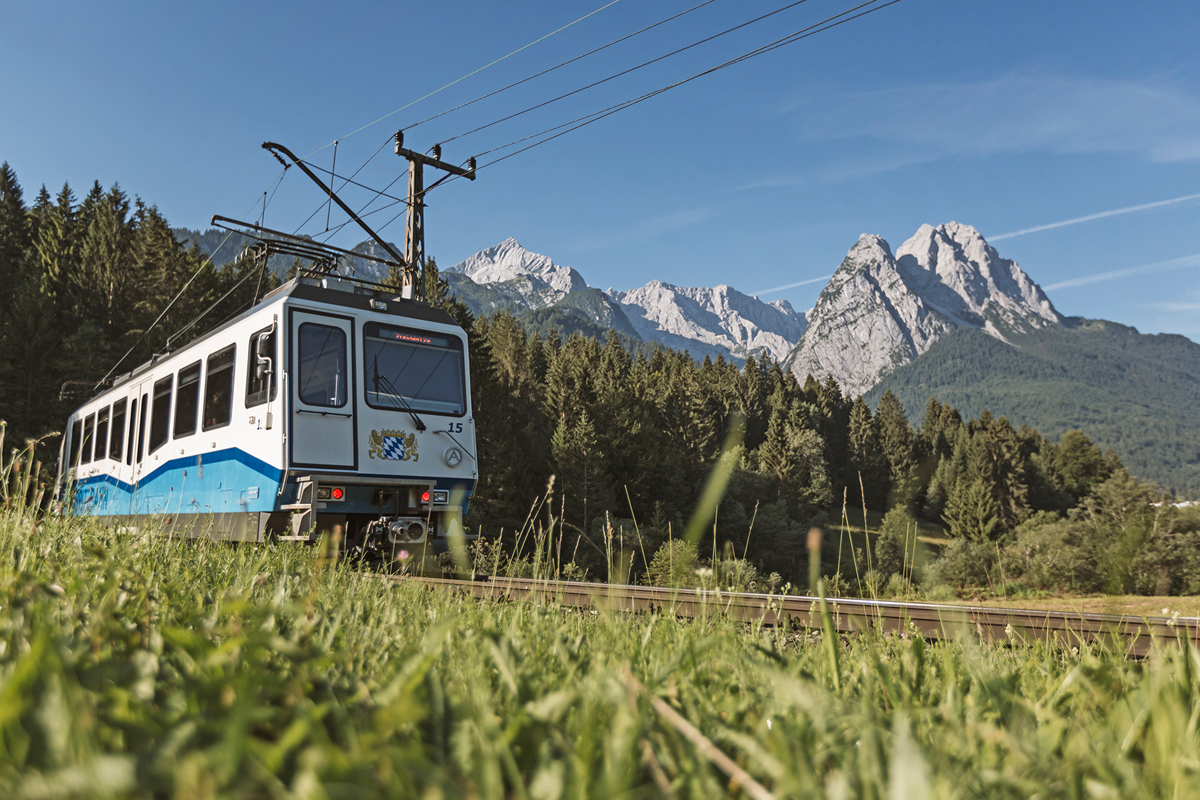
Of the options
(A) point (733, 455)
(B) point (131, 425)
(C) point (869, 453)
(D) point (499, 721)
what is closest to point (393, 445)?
(B) point (131, 425)

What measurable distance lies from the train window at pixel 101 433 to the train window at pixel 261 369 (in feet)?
22.3

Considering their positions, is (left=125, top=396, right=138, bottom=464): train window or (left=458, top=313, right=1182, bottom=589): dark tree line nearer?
(left=125, top=396, right=138, bottom=464): train window

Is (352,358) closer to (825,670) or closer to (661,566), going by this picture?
(661,566)

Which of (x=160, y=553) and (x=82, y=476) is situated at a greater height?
(x=82, y=476)

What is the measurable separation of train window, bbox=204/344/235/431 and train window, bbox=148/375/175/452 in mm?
1482

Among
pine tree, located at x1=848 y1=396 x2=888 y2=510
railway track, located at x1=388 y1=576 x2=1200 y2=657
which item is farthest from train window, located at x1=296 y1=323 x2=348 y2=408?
pine tree, located at x1=848 y1=396 x2=888 y2=510

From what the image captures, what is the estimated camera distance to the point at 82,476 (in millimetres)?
14992

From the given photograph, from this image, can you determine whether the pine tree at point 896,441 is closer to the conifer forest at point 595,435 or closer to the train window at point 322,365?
the conifer forest at point 595,435

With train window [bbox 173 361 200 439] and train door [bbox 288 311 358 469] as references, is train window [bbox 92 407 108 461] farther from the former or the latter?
train door [bbox 288 311 358 469]

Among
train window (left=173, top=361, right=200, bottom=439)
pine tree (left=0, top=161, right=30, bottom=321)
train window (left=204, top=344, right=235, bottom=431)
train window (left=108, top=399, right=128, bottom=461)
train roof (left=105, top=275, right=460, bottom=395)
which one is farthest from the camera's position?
pine tree (left=0, top=161, right=30, bottom=321)

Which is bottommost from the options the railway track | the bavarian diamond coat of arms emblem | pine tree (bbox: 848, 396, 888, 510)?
the railway track

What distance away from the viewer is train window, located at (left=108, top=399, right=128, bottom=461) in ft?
42.3

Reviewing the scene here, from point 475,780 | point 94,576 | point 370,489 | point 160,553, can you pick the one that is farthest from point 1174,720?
point 370,489

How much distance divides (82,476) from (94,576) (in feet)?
50.5
